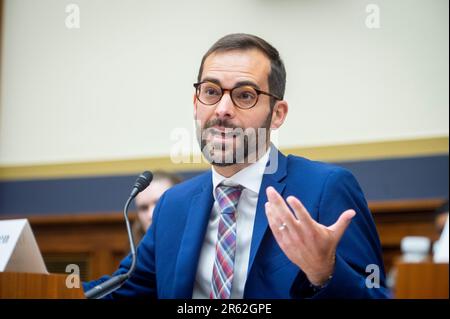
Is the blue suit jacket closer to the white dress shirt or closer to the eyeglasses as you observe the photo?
the white dress shirt

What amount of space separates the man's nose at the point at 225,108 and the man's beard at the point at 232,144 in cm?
2

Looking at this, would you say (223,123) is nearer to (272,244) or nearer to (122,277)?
(272,244)

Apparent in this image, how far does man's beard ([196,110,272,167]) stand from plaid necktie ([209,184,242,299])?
0.25 feet

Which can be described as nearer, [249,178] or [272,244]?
[272,244]

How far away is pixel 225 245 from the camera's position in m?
1.60

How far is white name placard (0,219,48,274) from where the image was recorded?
162cm

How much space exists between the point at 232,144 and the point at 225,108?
0.09 metres

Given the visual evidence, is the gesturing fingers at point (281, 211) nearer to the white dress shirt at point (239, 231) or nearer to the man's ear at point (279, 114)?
the white dress shirt at point (239, 231)

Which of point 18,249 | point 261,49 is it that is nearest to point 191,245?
point 18,249

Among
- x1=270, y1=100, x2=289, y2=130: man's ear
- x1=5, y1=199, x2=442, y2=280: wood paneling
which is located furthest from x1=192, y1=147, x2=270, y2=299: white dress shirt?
x1=5, y1=199, x2=442, y2=280: wood paneling
